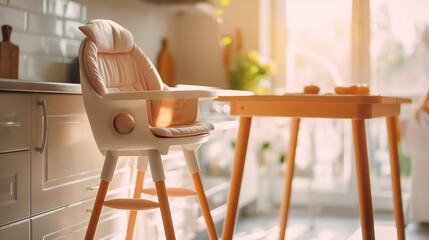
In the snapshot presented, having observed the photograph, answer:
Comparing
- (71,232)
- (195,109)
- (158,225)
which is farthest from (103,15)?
(71,232)

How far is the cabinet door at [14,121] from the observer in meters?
1.47

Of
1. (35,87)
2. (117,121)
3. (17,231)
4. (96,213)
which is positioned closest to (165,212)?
(96,213)

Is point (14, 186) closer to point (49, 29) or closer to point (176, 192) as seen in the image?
point (176, 192)

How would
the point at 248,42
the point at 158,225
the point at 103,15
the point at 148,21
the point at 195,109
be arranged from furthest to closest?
the point at 248,42, the point at 148,21, the point at 103,15, the point at 158,225, the point at 195,109

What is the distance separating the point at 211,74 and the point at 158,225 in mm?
1781

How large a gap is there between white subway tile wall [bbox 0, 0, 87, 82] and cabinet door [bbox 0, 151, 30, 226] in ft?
2.39

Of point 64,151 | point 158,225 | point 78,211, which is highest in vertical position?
point 64,151

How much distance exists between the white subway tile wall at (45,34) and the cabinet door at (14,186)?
0.73m

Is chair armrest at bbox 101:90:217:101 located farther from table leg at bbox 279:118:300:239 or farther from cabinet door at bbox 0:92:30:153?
table leg at bbox 279:118:300:239

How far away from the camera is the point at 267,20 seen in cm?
404

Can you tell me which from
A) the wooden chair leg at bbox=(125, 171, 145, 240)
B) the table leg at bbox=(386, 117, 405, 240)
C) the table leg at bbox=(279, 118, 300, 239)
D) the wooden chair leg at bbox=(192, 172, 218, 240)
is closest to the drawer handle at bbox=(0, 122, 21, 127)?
the wooden chair leg at bbox=(125, 171, 145, 240)

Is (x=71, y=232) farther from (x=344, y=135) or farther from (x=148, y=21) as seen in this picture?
(x=344, y=135)

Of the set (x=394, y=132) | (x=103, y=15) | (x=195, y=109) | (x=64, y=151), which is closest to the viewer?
(x=64, y=151)

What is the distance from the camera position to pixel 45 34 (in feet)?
7.57
